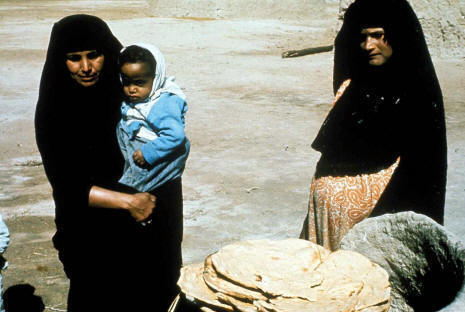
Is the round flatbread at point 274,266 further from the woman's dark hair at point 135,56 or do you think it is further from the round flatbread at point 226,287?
the woman's dark hair at point 135,56

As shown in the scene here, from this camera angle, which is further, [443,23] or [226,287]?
[443,23]

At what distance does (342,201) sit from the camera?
285 cm

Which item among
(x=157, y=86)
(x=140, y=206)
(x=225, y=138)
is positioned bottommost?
(x=225, y=138)

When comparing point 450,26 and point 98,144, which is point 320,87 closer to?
point 450,26

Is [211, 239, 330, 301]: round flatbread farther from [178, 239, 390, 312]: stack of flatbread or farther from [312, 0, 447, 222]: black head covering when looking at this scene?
[312, 0, 447, 222]: black head covering

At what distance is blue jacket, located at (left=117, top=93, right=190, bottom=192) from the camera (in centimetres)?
251

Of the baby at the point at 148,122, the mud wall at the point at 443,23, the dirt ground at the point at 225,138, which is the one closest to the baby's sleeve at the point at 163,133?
the baby at the point at 148,122

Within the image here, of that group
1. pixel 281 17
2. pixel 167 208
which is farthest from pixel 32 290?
pixel 281 17

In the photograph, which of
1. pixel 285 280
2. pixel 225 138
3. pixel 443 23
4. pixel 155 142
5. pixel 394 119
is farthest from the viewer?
pixel 443 23

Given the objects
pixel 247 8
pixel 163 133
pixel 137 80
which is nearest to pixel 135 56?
pixel 137 80

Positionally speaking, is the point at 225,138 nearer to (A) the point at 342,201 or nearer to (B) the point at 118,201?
(A) the point at 342,201

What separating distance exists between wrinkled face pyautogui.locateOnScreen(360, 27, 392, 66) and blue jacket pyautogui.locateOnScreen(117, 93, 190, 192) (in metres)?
0.87

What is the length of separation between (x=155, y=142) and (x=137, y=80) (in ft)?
0.88

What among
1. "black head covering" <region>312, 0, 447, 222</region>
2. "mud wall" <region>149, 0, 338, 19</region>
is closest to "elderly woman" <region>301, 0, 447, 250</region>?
"black head covering" <region>312, 0, 447, 222</region>
